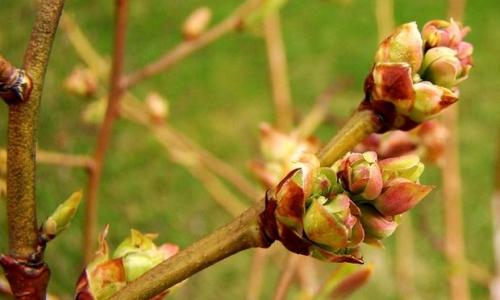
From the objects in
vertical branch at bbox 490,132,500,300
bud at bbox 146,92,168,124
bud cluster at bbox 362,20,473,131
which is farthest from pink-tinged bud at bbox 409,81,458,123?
vertical branch at bbox 490,132,500,300

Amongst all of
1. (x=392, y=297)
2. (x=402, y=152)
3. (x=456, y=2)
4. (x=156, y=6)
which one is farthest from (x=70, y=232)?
(x=402, y=152)

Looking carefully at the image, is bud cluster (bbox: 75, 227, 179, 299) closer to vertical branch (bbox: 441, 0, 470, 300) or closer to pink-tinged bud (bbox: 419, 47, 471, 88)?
pink-tinged bud (bbox: 419, 47, 471, 88)

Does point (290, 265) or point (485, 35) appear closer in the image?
point (290, 265)

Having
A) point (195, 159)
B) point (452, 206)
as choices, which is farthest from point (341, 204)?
point (452, 206)

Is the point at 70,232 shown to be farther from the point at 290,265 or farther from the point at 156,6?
the point at 290,265

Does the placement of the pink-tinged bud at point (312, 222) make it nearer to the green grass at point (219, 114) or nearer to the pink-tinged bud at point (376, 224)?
the pink-tinged bud at point (376, 224)

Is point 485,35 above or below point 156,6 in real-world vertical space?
below

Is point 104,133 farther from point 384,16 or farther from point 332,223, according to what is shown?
point 384,16
